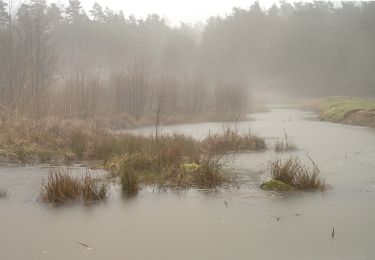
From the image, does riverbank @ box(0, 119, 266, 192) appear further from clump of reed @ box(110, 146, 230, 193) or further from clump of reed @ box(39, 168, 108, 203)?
clump of reed @ box(39, 168, 108, 203)

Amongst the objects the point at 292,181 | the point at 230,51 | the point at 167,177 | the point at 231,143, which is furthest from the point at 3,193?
the point at 230,51

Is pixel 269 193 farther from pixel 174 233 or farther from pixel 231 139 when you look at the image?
pixel 231 139

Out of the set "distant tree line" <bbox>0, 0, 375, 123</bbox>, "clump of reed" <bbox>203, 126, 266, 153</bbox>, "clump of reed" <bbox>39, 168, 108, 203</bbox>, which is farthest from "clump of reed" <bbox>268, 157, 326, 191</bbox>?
"distant tree line" <bbox>0, 0, 375, 123</bbox>

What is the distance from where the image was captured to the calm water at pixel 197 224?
3965 mm

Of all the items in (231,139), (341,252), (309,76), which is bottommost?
(341,252)

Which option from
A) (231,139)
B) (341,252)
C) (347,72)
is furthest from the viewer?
(347,72)

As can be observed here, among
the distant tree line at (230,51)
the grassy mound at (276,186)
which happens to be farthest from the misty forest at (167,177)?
the distant tree line at (230,51)

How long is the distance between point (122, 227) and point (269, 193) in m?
2.23

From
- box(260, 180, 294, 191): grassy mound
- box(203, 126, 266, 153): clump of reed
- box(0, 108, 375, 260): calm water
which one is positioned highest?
box(203, 126, 266, 153): clump of reed

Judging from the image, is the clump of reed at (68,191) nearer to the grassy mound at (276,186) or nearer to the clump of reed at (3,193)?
the clump of reed at (3,193)

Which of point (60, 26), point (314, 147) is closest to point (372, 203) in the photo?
point (314, 147)

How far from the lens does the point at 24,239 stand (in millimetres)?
4273

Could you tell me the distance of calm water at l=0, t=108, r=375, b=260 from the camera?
3.96 m

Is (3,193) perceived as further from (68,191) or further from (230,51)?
(230,51)
